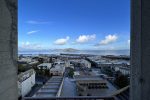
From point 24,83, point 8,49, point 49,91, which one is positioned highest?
point 8,49

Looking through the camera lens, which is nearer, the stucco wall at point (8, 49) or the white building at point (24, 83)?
the stucco wall at point (8, 49)

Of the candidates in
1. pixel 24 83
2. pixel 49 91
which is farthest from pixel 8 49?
pixel 24 83

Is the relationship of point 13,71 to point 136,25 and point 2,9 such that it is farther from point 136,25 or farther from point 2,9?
point 136,25

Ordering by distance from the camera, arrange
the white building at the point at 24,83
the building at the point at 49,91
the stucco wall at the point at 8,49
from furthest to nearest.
→ the white building at the point at 24,83 → the building at the point at 49,91 → the stucco wall at the point at 8,49

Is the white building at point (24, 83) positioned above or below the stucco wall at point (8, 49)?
below

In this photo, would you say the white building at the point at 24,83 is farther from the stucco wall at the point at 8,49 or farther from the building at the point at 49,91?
the stucco wall at the point at 8,49

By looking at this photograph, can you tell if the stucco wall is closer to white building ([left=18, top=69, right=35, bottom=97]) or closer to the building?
the building

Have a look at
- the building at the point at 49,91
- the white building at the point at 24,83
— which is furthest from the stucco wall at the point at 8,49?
the white building at the point at 24,83

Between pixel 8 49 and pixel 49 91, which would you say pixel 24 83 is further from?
pixel 8 49

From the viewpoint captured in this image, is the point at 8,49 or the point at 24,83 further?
the point at 24,83

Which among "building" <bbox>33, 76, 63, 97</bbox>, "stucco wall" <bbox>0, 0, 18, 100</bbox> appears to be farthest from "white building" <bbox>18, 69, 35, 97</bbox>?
"stucco wall" <bbox>0, 0, 18, 100</bbox>

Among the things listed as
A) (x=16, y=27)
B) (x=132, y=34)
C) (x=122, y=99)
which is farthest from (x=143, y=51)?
(x=122, y=99)

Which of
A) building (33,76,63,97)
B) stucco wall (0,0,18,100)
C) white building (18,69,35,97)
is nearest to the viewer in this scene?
stucco wall (0,0,18,100)

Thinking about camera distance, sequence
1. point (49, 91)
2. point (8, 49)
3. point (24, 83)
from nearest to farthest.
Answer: point (8, 49) → point (49, 91) → point (24, 83)
